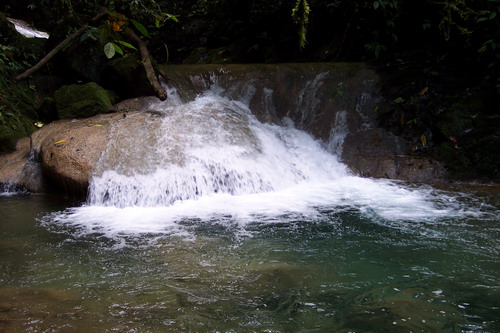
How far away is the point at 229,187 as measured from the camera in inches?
227

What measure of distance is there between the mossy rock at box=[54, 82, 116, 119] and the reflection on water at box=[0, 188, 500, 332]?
9.50 feet

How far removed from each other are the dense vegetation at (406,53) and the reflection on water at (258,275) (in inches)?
94.7

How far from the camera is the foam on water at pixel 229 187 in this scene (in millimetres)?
4676

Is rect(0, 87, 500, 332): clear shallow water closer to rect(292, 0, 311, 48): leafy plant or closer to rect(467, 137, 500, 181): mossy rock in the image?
rect(467, 137, 500, 181): mossy rock

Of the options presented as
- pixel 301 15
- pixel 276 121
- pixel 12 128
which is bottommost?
pixel 12 128

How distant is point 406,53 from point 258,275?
6458 mm

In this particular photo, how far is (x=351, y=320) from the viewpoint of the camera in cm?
246

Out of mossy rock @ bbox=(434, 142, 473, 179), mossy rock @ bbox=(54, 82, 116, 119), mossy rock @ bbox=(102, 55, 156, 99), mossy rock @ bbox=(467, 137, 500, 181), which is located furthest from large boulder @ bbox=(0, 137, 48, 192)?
mossy rock @ bbox=(467, 137, 500, 181)

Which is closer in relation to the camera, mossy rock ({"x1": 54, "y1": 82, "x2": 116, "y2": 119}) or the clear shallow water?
the clear shallow water

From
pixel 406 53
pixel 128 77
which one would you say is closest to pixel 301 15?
pixel 406 53

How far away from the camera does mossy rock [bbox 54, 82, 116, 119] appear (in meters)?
7.08

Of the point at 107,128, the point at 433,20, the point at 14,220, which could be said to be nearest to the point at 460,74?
the point at 433,20

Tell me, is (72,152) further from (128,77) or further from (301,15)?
(301,15)

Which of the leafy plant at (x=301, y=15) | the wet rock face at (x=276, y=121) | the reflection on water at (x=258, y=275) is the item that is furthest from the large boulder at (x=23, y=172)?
the leafy plant at (x=301, y=15)
